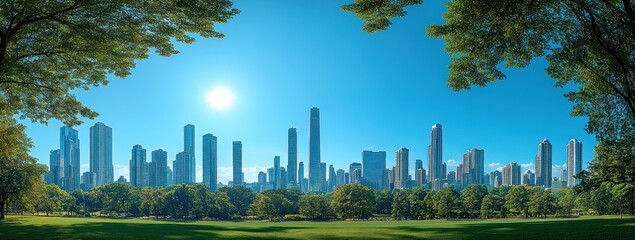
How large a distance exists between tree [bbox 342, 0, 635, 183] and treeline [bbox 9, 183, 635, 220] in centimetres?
5482

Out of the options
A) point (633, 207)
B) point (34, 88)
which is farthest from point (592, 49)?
point (633, 207)

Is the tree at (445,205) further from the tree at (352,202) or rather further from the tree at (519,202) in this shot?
the tree at (352,202)

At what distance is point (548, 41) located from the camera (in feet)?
52.9

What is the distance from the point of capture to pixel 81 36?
626 inches

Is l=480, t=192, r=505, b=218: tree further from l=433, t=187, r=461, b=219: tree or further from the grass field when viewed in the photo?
the grass field

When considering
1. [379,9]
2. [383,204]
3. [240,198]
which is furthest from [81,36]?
[383,204]

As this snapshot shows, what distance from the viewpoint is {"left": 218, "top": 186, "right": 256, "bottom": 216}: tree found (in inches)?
3691

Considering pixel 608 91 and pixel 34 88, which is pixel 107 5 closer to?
pixel 34 88

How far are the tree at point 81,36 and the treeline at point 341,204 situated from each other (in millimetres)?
54618

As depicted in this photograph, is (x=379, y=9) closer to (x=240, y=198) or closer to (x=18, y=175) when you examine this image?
(x=18, y=175)

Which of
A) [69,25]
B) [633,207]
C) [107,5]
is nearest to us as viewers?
[107,5]

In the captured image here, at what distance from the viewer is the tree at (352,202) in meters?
74.4

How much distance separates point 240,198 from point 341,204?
111ft

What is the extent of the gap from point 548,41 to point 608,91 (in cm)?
503
